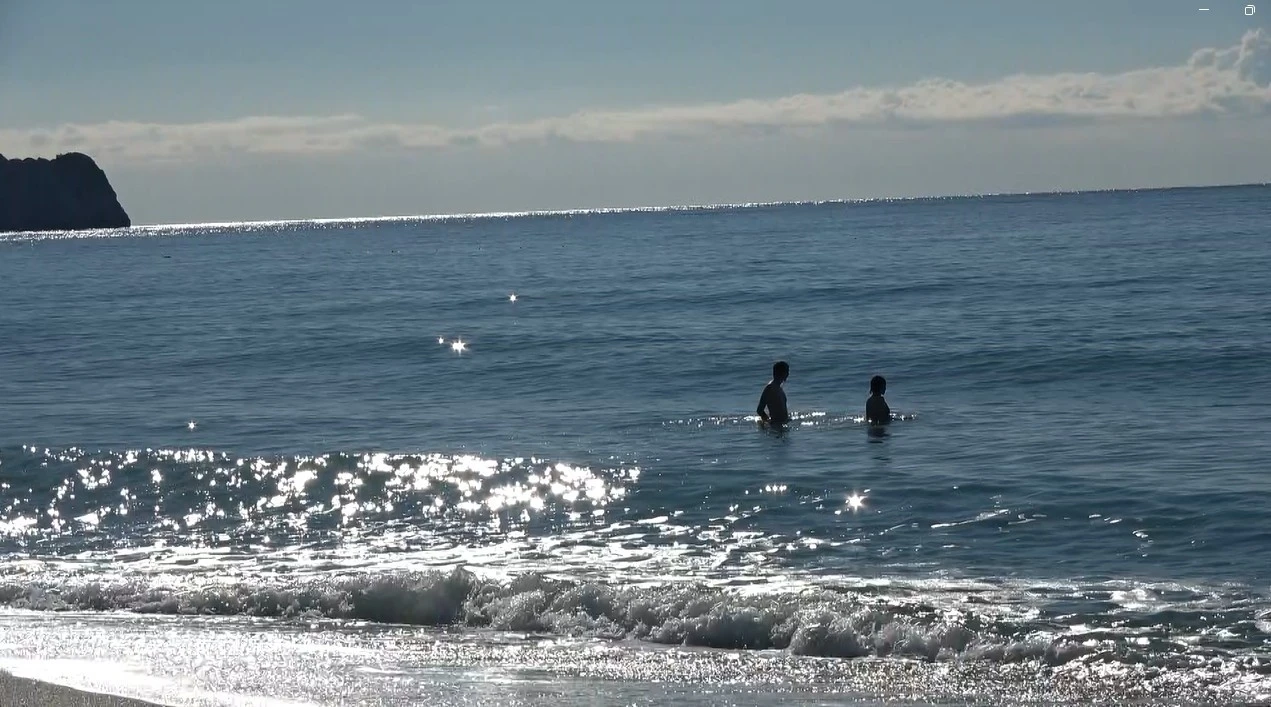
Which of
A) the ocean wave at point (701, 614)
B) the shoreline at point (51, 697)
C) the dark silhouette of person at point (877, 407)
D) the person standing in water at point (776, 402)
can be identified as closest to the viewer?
the shoreline at point (51, 697)

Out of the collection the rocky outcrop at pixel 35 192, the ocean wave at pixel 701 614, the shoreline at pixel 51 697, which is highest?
the rocky outcrop at pixel 35 192

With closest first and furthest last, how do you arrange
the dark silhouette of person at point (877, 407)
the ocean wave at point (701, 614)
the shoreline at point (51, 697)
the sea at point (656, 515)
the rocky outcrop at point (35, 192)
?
1. the shoreline at point (51, 697)
2. the sea at point (656, 515)
3. the ocean wave at point (701, 614)
4. the dark silhouette of person at point (877, 407)
5. the rocky outcrop at point (35, 192)

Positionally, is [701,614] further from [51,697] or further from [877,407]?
[877,407]

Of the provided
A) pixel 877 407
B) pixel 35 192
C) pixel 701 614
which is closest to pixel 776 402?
pixel 877 407

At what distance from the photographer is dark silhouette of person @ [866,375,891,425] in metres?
18.4

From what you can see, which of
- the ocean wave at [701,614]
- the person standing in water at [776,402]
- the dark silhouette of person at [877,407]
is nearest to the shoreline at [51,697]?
the ocean wave at [701,614]

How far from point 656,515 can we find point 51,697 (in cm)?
694

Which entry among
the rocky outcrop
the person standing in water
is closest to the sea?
the person standing in water

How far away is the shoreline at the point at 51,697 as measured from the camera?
7.63m

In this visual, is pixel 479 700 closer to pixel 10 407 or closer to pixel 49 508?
pixel 49 508

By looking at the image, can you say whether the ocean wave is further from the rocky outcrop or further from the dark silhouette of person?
the rocky outcrop

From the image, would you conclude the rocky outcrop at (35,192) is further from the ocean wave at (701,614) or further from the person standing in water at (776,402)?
the ocean wave at (701,614)

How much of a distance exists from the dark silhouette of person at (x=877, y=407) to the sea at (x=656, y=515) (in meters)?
0.29

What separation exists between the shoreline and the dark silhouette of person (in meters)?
12.5
